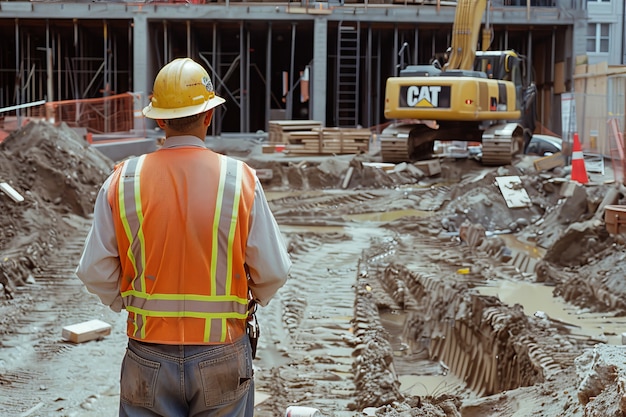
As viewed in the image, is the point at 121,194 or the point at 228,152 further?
the point at 228,152

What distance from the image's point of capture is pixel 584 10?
1134 inches

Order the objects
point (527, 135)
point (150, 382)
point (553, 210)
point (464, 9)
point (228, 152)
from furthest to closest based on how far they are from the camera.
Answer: point (228, 152), point (527, 135), point (464, 9), point (553, 210), point (150, 382)

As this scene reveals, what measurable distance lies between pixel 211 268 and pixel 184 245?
12cm

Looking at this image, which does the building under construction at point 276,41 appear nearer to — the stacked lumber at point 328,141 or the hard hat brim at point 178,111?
the stacked lumber at point 328,141

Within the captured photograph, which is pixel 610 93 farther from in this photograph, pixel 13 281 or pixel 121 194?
pixel 121 194

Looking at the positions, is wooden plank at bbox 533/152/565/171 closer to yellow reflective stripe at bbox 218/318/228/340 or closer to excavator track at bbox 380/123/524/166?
excavator track at bbox 380/123/524/166

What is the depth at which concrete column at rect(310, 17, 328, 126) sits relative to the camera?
27828 millimetres

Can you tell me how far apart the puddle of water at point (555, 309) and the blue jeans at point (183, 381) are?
4.90 metres

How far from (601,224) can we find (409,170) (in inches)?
368

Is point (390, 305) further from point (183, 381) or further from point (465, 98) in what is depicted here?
point (465, 98)

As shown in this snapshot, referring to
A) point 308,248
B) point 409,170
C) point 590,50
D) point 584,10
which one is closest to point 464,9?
point 409,170

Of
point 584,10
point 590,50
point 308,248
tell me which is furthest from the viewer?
point 590,50

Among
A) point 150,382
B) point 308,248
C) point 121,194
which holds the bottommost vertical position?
point 308,248

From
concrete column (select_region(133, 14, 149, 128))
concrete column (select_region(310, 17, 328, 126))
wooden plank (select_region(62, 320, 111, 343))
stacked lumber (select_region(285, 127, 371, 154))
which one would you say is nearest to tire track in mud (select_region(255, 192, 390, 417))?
wooden plank (select_region(62, 320, 111, 343))
